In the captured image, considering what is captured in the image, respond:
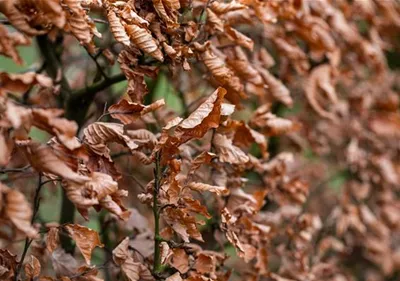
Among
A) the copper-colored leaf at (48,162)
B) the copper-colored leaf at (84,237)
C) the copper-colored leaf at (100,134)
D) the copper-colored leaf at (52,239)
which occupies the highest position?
the copper-colored leaf at (48,162)

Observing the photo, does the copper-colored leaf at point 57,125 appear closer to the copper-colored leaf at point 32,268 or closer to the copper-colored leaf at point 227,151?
the copper-colored leaf at point 32,268

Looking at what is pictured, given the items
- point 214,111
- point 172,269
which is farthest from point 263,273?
point 214,111

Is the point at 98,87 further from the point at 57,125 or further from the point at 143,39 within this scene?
the point at 57,125

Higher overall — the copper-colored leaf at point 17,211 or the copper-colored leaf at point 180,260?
the copper-colored leaf at point 17,211

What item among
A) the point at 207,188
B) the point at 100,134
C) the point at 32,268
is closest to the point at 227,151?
the point at 207,188

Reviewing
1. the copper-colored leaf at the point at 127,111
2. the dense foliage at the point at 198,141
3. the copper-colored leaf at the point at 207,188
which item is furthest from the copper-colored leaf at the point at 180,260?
the copper-colored leaf at the point at 127,111

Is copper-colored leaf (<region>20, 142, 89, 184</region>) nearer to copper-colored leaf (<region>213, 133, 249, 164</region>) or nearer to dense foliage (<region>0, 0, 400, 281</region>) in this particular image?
dense foliage (<region>0, 0, 400, 281</region>)

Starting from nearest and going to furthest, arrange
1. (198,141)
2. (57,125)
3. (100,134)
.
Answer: (57,125) < (100,134) < (198,141)

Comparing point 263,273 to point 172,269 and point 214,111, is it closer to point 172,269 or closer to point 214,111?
point 172,269
